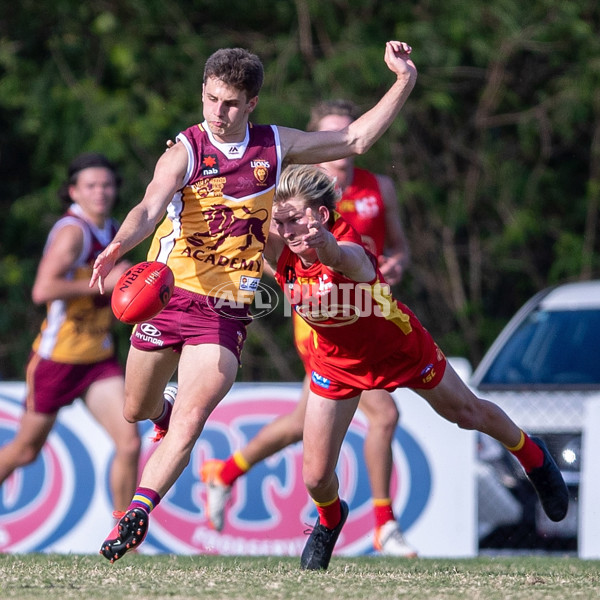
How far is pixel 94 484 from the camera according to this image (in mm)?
7219

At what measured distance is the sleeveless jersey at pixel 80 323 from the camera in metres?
6.41

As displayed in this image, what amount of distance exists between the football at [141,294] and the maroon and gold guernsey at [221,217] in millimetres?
368

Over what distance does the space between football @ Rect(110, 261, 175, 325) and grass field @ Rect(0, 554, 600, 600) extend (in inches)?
38.8

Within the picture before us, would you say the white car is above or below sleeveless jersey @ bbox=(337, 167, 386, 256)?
below

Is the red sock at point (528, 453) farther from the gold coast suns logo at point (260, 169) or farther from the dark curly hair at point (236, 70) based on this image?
the dark curly hair at point (236, 70)

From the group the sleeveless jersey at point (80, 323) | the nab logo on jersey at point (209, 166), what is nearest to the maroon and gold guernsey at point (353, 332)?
the nab logo on jersey at point (209, 166)

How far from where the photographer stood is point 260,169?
4559 millimetres

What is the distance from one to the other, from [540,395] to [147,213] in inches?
148

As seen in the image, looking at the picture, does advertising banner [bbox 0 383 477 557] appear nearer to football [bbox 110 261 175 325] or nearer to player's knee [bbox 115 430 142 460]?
player's knee [bbox 115 430 142 460]

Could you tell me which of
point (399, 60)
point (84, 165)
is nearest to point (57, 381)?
point (84, 165)

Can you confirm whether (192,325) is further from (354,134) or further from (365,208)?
(365,208)

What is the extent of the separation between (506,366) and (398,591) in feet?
13.2

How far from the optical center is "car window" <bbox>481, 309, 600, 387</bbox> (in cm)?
774

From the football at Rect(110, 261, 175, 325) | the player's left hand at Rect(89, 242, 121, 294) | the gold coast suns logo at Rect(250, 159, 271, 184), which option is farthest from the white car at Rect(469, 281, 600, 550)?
the player's left hand at Rect(89, 242, 121, 294)
